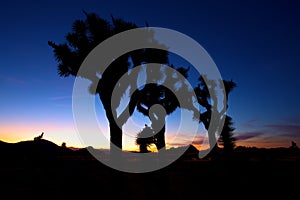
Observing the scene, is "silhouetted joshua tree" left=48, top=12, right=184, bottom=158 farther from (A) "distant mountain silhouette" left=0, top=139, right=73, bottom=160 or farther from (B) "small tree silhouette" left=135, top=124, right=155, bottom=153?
(A) "distant mountain silhouette" left=0, top=139, right=73, bottom=160

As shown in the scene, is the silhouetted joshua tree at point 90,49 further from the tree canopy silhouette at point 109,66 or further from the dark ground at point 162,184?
the dark ground at point 162,184

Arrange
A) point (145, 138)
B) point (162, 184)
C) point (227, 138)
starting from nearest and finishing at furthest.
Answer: point (162, 184)
point (145, 138)
point (227, 138)

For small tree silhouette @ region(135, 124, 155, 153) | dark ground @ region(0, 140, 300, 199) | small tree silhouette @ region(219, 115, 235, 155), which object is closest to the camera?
dark ground @ region(0, 140, 300, 199)

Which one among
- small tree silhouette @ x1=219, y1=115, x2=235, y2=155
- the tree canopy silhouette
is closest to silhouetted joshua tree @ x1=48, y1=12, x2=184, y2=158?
the tree canopy silhouette

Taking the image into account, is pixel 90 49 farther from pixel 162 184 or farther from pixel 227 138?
pixel 227 138

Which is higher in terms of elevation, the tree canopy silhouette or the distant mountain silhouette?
the tree canopy silhouette

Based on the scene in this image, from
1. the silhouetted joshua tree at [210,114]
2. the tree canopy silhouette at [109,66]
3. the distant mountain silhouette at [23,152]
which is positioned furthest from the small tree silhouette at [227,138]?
the distant mountain silhouette at [23,152]

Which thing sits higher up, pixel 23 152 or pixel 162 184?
pixel 23 152

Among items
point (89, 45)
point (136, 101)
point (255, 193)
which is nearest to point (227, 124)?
point (255, 193)

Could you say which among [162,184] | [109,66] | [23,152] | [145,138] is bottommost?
[162,184]

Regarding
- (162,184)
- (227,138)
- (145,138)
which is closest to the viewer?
(162,184)

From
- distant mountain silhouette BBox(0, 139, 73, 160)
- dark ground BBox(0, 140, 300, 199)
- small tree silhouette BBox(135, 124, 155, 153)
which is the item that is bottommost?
dark ground BBox(0, 140, 300, 199)

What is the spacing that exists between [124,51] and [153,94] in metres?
2.27

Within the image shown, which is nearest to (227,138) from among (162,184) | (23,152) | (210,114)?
(210,114)
